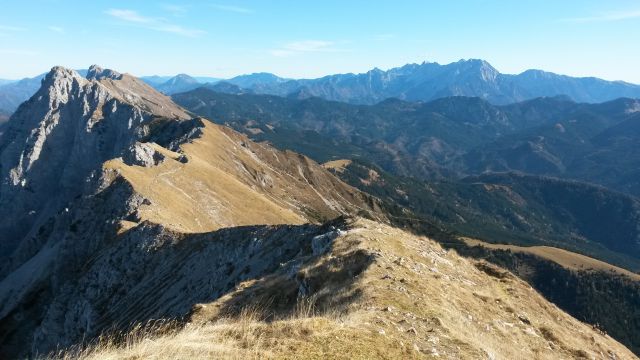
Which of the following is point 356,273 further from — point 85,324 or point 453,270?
point 85,324

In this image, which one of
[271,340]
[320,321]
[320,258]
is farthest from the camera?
[320,258]

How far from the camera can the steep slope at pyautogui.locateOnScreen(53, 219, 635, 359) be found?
16547 mm

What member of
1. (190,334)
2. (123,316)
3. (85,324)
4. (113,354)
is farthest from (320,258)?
(85,324)

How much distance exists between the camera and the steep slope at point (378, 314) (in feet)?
54.3

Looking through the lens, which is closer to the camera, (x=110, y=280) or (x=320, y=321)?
(x=320, y=321)

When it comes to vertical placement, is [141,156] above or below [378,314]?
below

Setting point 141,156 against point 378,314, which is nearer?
point 378,314

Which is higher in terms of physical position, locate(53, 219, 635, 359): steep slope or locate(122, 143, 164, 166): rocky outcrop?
locate(53, 219, 635, 359): steep slope

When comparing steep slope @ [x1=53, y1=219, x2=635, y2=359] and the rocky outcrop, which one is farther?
the rocky outcrop

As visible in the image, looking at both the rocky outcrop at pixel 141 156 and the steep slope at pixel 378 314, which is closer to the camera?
the steep slope at pixel 378 314

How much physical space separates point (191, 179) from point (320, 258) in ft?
357

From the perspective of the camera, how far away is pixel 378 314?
70.9ft

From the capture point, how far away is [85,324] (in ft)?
243

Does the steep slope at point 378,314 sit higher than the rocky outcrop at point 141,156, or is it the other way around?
the steep slope at point 378,314
